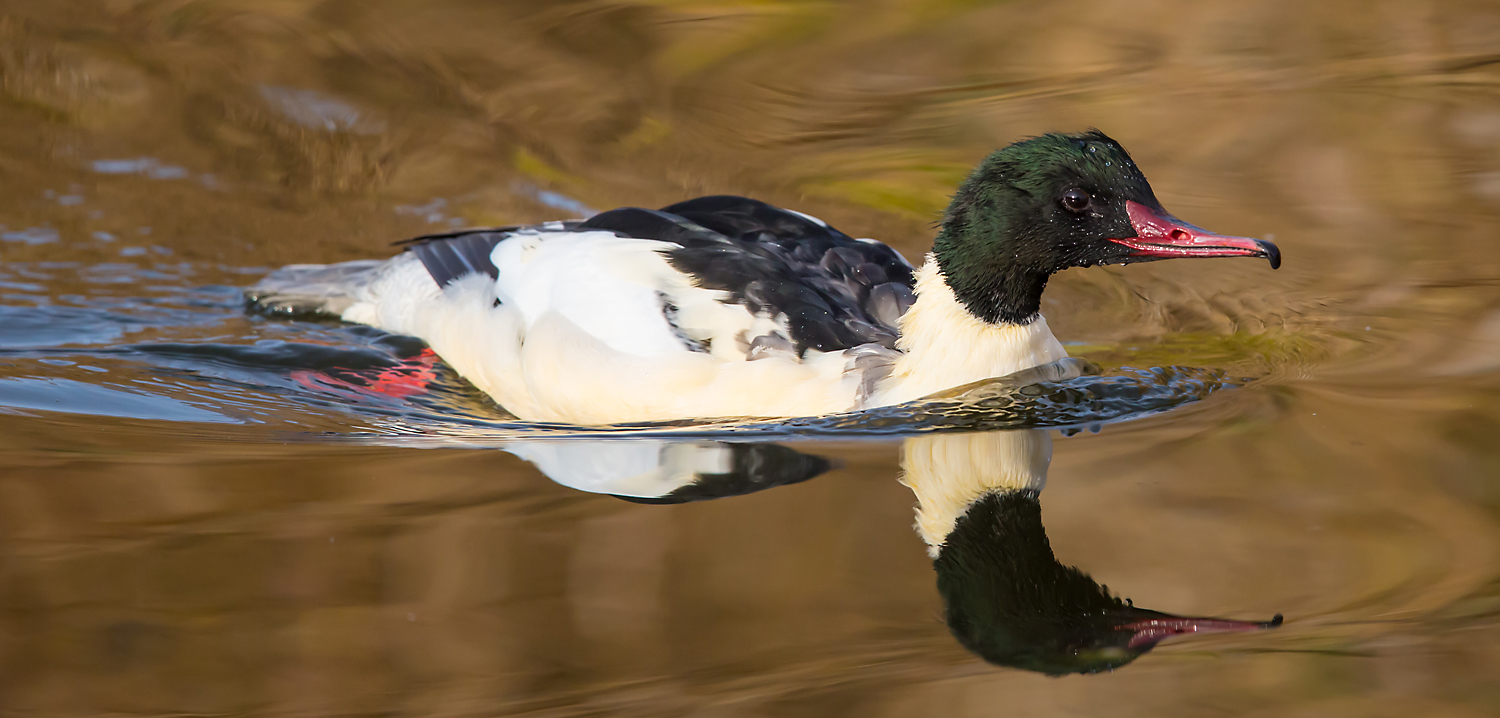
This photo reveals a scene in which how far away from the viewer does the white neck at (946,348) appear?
5.05 m

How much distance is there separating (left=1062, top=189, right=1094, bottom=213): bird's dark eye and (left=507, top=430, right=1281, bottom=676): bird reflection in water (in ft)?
2.65

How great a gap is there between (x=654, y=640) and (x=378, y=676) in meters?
0.62

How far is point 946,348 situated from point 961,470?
72 cm

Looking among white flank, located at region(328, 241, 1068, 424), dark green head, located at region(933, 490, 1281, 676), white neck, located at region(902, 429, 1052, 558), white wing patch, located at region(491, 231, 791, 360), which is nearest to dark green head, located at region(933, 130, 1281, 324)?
white flank, located at region(328, 241, 1068, 424)

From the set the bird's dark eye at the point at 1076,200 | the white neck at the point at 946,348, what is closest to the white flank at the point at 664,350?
the white neck at the point at 946,348

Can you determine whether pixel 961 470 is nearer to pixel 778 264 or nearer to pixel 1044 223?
pixel 1044 223

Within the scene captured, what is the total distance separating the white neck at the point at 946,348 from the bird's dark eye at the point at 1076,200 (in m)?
0.49

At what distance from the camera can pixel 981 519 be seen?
13.2 ft

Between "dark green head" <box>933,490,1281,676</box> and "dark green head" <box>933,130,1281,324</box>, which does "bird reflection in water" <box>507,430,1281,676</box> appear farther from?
"dark green head" <box>933,130,1281,324</box>

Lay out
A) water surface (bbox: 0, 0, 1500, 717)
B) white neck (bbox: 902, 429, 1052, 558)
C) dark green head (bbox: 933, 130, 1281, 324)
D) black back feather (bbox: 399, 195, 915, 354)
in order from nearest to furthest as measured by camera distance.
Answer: water surface (bbox: 0, 0, 1500, 717) < white neck (bbox: 902, 429, 1052, 558) < dark green head (bbox: 933, 130, 1281, 324) < black back feather (bbox: 399, 195, 915, 354)

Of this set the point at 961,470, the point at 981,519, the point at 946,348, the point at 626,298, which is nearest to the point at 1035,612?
the point at 981,519

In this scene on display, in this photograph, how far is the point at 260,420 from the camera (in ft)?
17.4

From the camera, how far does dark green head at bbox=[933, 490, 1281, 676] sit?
3.23 meters

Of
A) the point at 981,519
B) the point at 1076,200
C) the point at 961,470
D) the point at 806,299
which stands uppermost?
the point at 1076,200
